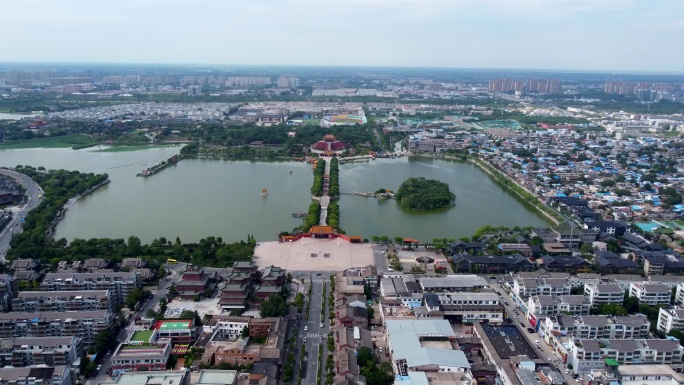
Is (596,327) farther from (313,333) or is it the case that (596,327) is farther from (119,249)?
(119,249)

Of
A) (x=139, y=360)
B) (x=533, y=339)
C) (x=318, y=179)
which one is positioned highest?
(x=318, y=179)

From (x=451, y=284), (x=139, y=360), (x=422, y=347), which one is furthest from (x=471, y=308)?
(x=139, y=360)

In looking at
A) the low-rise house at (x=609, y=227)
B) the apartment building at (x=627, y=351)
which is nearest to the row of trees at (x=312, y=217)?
the low-rise house at (x=609, y=227)

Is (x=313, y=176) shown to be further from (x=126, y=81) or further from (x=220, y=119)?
(x=126, y=81)

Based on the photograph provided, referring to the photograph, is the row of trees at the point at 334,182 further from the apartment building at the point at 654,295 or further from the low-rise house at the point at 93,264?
the apartment building at the point at 654,295

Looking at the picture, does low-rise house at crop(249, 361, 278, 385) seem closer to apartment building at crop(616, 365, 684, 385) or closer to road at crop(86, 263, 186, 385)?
road at crop(86, 263, 186, 385)

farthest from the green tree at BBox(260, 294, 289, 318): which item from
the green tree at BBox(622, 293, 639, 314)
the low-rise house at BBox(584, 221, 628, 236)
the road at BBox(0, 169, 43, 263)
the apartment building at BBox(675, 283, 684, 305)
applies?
the low-rise house at BBox(584, 221, 628, 236)
